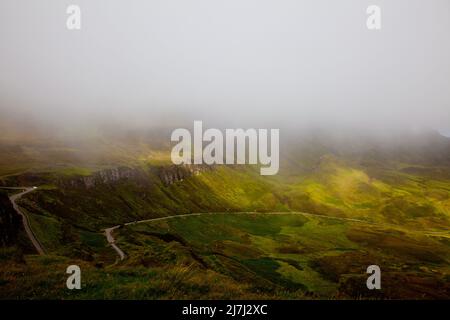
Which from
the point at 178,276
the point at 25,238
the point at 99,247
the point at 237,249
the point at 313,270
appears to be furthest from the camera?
the point at 237,249

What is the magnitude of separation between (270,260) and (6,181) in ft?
420

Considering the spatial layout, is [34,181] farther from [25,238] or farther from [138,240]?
[25,238]

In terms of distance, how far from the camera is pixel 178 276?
74.8ft

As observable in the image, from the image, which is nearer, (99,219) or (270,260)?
(270,260)

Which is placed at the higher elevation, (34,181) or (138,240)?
(34,181)

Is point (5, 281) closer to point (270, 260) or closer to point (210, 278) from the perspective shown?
point (210, 278)

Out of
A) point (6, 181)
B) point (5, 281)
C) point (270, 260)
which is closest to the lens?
point (5, 281)

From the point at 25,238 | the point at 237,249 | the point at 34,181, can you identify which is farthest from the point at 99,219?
the point at 25,238

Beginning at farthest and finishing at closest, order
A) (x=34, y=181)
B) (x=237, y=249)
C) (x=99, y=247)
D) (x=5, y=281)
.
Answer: (x=34, y=181), (x=237, y=249), (x=99, y=247), (x=5, y=281)
